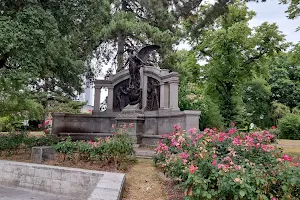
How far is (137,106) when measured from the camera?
10.4 m

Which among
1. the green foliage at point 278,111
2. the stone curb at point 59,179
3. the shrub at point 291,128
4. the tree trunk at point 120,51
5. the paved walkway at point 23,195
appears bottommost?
the paved walkway at point 23,195

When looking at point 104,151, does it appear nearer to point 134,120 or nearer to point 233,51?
point 134,120

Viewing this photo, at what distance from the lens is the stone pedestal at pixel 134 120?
9805 mm

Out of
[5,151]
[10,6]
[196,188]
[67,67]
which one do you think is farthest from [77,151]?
[67,67]

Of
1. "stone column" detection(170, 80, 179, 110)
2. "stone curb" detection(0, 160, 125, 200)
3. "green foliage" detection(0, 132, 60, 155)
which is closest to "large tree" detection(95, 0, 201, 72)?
"stone column" detection(170, 80, 179, 110)

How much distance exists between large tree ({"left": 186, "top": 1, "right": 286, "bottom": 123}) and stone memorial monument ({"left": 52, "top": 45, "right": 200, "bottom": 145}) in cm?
902

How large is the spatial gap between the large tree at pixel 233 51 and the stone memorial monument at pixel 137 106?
9.02m

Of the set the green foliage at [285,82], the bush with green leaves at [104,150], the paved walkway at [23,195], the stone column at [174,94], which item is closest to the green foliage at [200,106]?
the stone column at [174,94]

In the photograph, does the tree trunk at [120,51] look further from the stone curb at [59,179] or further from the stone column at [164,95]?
the stone curb at [59,179]

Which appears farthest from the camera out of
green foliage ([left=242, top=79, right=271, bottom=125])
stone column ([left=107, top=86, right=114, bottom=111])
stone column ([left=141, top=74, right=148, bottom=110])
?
green foliage ([left=242, top=79, right=271, bottom=125])

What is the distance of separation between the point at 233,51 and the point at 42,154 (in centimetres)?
1668

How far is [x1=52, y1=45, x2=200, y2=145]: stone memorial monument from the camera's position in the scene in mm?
9266

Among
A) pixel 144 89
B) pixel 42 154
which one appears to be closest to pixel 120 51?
pixel 144 89

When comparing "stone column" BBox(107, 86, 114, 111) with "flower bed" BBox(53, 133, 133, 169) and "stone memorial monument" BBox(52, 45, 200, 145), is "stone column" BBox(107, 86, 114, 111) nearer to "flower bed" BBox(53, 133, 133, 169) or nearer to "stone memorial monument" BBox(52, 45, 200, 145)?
"stone memorial monument" BBox(52, 45, 200, 145)
